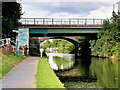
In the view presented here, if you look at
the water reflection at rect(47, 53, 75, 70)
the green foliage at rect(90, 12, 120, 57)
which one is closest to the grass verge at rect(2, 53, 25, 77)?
the water reflection at rect(47, 53, 75, 70)

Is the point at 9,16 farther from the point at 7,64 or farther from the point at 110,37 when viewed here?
the point at 110,37

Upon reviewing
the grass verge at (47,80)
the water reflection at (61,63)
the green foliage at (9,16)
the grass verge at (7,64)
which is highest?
the green foliage at (9,16)

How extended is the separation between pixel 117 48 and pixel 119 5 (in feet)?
24.4

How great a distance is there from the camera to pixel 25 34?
3130cm

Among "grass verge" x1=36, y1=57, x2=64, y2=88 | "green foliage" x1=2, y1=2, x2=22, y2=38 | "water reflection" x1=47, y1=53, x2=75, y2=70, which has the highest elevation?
"green foliage" x1=2, y1=2, x2=22, y2=38

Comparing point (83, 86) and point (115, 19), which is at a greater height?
point (115, 19)

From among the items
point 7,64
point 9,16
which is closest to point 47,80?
point 7,64

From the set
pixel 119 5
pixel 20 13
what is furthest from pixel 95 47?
pixel 20 13

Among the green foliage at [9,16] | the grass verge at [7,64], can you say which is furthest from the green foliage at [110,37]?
the grass verge at [7,64]

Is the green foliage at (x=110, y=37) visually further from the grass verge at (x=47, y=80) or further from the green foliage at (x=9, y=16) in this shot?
the grass verge at (x=47, y=80)

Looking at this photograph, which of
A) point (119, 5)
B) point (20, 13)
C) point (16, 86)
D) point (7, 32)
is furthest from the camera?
point (119, 5)

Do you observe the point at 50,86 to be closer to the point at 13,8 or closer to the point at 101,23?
the point at 13,8

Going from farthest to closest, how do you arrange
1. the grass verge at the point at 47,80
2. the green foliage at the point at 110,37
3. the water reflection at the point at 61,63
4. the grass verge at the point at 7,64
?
1. the green foliage at the point at 110,37
2. the water reflection at the point at 61,63
3. the grass verge at the point at 7,64
4. the grass verge at the point at 47,80

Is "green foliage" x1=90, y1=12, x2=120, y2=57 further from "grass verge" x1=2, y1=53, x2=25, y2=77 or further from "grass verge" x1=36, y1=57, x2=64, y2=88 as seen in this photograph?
Answer: "grass verge" x1=36, y1=57, x2=64, y2=88
